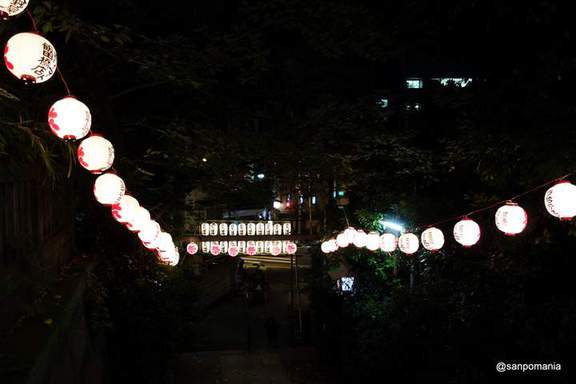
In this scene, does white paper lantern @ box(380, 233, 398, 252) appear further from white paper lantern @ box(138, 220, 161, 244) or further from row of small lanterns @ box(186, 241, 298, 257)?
row of small lanterns @ box(186, 241, 298, 257)

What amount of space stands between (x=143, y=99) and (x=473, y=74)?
31.1ft

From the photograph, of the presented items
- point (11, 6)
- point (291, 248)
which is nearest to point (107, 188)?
point (11, 6)

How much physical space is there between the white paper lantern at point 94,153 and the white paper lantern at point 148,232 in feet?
13.1

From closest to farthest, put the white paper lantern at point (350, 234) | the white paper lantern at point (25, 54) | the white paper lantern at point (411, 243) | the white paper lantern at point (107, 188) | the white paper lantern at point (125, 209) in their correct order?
the white paper lantern at point (25, 54), the white paper lantern at point (107, 188), the white paper lantern at point (125, 209), the white paper lantern at point (411, 243), the white paper lantern at point (350, 234)

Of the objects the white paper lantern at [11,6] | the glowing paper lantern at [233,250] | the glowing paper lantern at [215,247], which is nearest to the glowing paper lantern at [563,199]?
the white paper lantern at [11,6]

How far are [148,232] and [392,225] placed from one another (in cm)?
773

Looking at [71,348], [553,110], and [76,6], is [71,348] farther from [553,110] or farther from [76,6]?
[553,110]

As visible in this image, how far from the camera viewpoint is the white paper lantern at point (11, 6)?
168 inches

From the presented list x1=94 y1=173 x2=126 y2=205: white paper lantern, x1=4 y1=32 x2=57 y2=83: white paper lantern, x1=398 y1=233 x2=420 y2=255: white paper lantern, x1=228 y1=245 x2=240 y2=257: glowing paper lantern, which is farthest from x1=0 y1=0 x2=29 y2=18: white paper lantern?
x1=228 y1=245 x2=240 y2=257: glowing paper lantern

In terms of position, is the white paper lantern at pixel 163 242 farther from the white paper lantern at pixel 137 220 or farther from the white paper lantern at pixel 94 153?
the white paper lantern at pixel 94 153

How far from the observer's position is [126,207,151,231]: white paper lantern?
9953 millimetres

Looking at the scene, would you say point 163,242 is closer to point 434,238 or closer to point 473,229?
point 434,238

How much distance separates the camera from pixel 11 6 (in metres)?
4.35

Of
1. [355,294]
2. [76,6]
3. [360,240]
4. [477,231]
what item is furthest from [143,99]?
[477,231]
